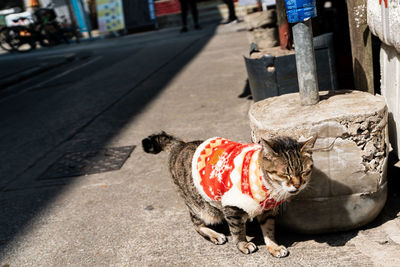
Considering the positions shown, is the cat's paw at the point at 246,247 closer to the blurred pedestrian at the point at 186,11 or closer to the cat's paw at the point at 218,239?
the cat's paw at the point at 218,239

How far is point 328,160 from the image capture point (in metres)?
2.67

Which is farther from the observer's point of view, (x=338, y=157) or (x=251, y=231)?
(x=251, y=231)

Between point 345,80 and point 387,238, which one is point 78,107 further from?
point 387,238

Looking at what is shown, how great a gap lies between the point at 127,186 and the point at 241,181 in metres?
1.84

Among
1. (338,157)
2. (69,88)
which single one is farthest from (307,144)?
(69,88)

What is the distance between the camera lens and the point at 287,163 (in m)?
2.33

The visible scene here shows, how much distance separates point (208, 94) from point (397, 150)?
13.5ft

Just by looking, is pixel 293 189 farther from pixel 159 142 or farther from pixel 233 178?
pixel 159 142

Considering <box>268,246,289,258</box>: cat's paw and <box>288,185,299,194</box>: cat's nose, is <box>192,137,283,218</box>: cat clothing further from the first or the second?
<box>268,246,289,258</box>: cat's paw

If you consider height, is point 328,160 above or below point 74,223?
above

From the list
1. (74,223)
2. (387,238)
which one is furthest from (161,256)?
(387,238)

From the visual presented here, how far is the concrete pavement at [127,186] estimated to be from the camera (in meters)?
2.82

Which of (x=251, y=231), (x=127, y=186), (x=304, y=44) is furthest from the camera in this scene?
(x=127, y=186)

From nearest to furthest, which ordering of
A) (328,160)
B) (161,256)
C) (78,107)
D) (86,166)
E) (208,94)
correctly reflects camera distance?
1. (328,160)
2. (161,256)
3. (86,166)
4. (208,94)
5. (78,107)
